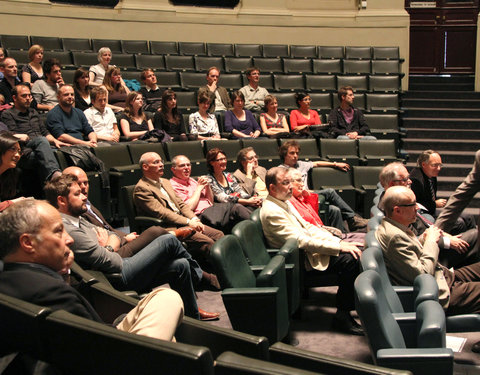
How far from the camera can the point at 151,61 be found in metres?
6.20

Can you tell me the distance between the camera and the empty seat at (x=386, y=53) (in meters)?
6.91

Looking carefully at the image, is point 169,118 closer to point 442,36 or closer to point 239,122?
point 239,122

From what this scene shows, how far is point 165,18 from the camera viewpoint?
23.3 ft

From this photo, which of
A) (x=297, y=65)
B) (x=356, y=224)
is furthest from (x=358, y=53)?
(x=356, y=224)

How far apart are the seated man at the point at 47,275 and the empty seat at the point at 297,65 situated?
5.29m

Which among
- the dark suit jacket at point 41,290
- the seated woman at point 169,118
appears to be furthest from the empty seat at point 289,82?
the dark suit jacket at point 41,290

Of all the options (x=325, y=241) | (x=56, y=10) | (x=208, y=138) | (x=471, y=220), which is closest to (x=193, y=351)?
(x=325, y=241)

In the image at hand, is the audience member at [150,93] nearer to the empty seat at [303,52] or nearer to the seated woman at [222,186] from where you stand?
the seated woman at [222,186]

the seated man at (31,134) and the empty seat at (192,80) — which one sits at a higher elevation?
the empty seat at (192,80)

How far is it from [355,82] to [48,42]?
3.23 meters

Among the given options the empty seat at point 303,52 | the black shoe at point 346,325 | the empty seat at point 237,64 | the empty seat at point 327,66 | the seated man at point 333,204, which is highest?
the empty seat at point 303,52

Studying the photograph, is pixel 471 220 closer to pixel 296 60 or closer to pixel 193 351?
pixel 193 351

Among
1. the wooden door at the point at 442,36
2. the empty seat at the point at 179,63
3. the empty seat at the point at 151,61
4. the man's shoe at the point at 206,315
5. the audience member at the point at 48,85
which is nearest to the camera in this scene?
the man's shoe at the point at 206,315

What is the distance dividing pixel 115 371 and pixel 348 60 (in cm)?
593
